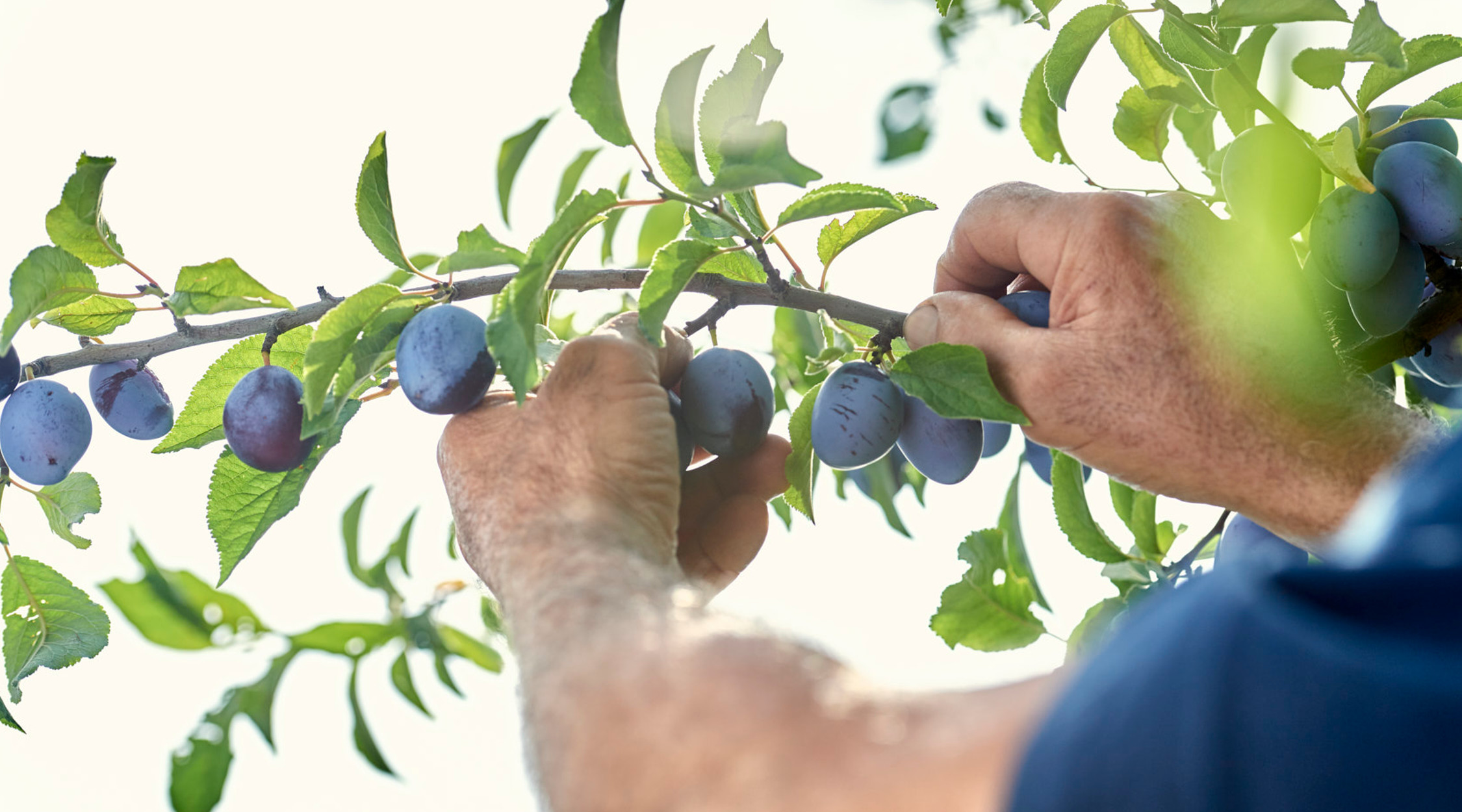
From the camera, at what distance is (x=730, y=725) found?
41cm

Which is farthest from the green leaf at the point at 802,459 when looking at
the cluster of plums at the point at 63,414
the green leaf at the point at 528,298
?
the cluster of plums at the point at 63,414

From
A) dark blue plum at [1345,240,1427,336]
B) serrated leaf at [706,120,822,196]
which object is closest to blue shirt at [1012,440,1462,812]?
serrated leaf at [706,120,822,196]

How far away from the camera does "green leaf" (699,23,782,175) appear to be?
2.39 ft

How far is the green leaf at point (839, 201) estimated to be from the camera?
2.40 ft

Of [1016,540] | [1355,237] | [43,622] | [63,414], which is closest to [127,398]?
[63,414]

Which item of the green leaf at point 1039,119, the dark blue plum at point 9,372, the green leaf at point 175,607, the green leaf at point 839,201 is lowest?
the green leaf at point 175,607

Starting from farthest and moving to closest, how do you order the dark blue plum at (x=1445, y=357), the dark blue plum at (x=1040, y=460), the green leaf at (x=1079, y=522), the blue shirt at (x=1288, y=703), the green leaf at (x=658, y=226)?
the green leaf at (x=658, y=226) < the dark blue plum at (x=1040, y=460) < the green leaf at (x=1079, y=522) < the dark blue plum at (x=1445, y=357) < the blue shirt at (x=1288, y=703)

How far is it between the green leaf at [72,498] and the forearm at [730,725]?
0.70 meters

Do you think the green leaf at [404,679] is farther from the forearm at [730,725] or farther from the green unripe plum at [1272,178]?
the green unripe plum at [1272,178]

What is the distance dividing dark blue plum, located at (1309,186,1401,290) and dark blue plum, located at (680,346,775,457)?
1.52 ft

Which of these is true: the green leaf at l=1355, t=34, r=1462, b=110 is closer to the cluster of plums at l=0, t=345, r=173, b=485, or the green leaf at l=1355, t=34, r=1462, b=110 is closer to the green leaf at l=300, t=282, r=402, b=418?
the green leaf at l=300, t=282, r=402, b=418

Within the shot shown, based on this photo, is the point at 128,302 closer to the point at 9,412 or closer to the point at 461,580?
the point at 9,412

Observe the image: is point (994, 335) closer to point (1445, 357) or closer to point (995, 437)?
point (995, 437)

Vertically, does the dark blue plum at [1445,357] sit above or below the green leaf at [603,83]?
below
